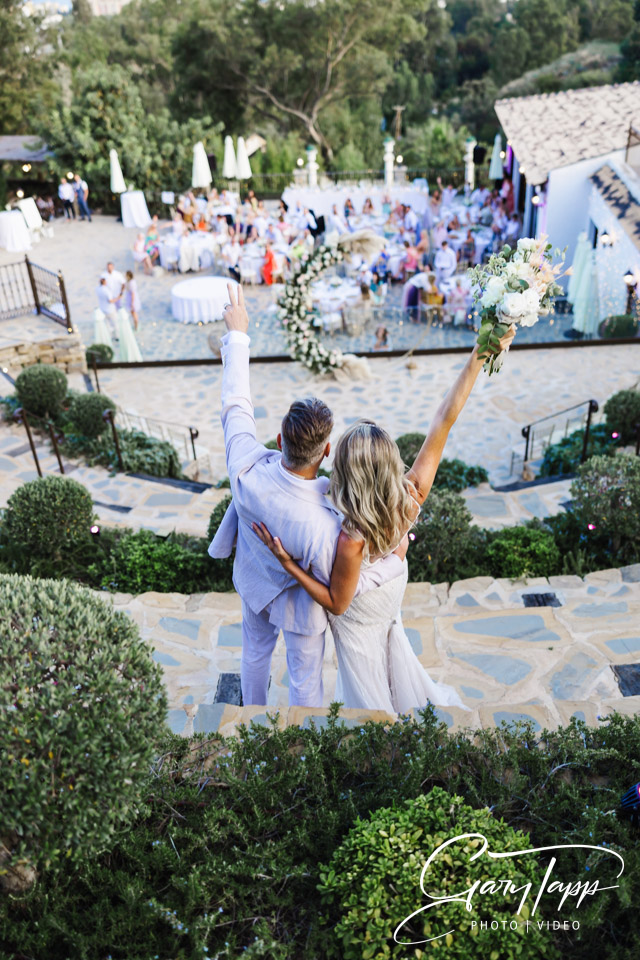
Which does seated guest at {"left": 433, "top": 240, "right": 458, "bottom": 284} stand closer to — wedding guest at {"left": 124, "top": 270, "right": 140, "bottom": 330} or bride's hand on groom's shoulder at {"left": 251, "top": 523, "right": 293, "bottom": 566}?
wedding guest at {"left": 124, "top": 270, "right": 140, "bottom": 330}

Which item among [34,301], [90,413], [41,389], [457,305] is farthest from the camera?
[457,305]

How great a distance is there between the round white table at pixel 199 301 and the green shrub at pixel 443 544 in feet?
34.7

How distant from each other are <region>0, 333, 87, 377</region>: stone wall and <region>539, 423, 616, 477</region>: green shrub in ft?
26.6

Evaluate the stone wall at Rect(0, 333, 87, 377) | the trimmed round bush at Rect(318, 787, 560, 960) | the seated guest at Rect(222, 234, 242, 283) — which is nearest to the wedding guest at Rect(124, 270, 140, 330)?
the stone wall at Rect(0, 333, 87, 377)

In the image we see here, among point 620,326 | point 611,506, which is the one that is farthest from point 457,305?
point 611,506

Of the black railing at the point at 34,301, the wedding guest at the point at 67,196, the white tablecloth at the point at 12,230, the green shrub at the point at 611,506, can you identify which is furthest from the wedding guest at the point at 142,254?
the green shrub at the point at 611,506

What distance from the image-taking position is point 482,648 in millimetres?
5371

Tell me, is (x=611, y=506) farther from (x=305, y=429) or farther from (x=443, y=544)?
(x=305, y=429)

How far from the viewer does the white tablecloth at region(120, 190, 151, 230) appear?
72.6 ft

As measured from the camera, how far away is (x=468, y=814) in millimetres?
2840

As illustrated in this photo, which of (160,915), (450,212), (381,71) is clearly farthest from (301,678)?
(381,71)

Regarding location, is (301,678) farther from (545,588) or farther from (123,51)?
(123,51)

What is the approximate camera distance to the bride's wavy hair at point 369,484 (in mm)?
2896

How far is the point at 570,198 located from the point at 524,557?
12.7 metres
